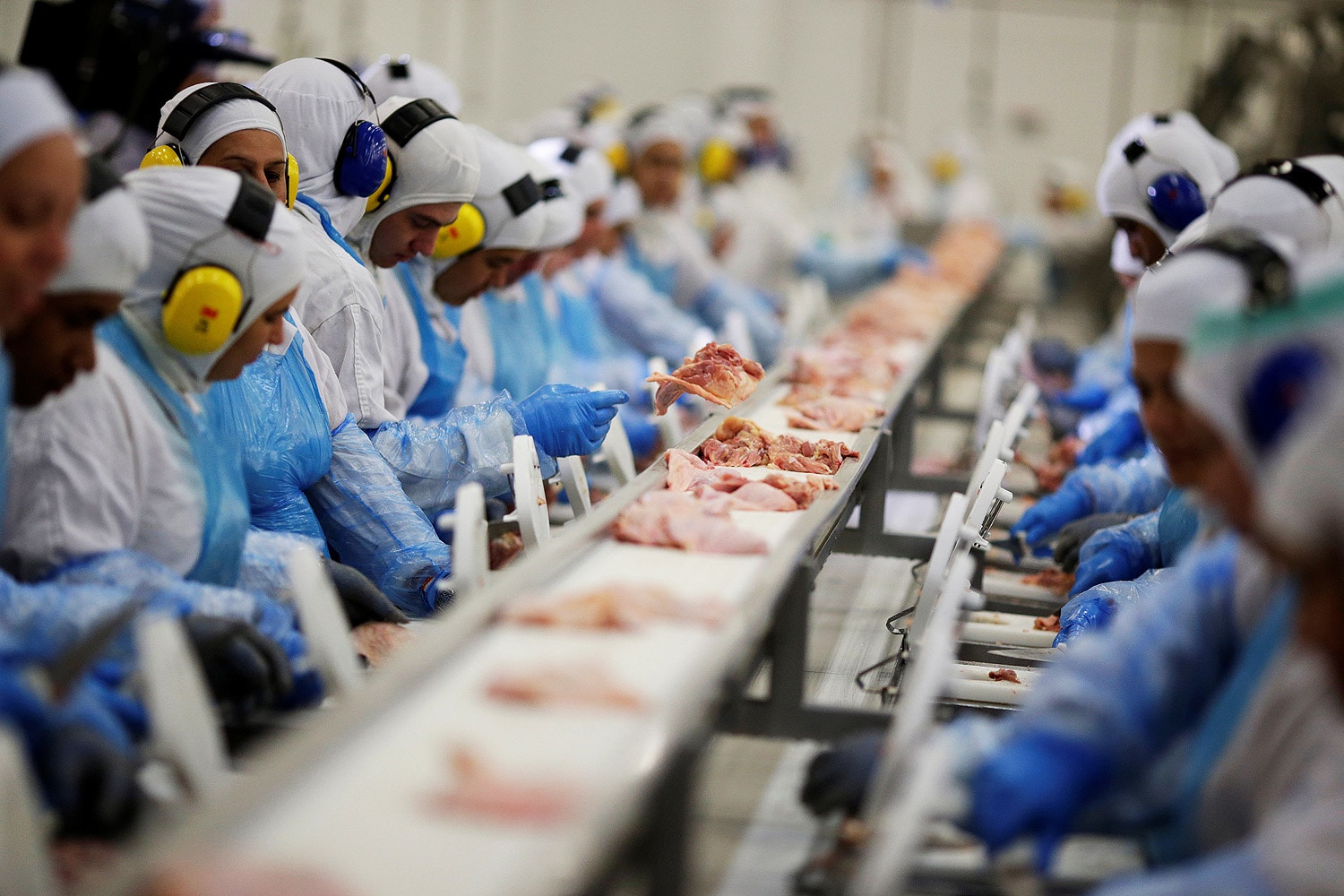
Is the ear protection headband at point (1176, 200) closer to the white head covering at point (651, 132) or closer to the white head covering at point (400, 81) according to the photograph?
the white head covering at point (400, 81)

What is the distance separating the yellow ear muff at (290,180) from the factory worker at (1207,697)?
232 cm

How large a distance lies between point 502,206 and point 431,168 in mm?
609

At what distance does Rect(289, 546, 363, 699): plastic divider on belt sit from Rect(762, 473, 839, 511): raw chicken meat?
1.15 meters

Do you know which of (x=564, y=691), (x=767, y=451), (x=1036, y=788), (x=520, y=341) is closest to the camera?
(x=1036, y=788)

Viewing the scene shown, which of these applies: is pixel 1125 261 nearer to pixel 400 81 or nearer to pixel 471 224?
pixel 471 224

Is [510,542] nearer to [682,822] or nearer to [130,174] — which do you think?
[130,174]

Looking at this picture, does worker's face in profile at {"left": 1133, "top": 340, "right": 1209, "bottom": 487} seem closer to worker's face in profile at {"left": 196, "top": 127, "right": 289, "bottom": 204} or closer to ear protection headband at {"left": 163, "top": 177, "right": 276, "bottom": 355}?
ear protection headband at {"left": 163, "top": 177, "right": 276, "bottom": 355}

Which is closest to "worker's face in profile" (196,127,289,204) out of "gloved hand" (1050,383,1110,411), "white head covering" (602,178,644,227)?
"white head covering" (602,178,644,227)

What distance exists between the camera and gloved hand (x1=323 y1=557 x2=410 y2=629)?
301 cm

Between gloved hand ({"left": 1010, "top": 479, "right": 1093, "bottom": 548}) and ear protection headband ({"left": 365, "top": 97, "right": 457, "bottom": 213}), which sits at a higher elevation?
ear protection headband ({"left": 365, "top": 97, "right": 457, "bottom": 213})

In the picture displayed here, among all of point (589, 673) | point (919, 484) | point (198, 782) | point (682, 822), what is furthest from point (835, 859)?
point (919, 484)

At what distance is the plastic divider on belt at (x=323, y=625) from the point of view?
2.17 meters

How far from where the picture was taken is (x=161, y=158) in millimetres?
3350

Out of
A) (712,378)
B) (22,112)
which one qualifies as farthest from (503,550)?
(22,112)
